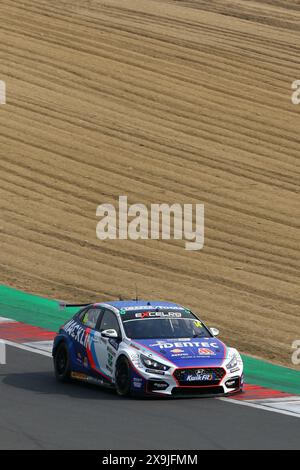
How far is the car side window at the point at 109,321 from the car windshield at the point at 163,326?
16 centimetres

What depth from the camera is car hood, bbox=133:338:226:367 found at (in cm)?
1497

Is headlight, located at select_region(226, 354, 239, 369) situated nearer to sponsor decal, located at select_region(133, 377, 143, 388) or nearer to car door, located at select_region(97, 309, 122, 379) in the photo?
sponsor decal, located at select_region(133, 377, 143, 388)

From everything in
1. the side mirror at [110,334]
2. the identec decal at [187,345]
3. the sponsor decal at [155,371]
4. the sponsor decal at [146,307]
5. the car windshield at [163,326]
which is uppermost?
the sponsor decal at [146,307]

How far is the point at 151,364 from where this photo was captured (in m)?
15.0

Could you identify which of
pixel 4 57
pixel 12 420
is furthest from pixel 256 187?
pixel 12 420

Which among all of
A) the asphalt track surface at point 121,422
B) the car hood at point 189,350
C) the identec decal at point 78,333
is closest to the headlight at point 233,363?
the car hood at point 189,350

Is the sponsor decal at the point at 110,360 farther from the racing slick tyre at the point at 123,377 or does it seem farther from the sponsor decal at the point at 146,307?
the sponsor decal at the point at 146,307

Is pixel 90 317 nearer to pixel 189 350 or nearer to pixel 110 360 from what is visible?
pixel 110 360

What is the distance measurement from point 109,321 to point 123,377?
125cm

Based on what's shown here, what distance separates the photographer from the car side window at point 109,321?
16064 mm

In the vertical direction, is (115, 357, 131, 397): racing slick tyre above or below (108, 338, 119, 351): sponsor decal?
below

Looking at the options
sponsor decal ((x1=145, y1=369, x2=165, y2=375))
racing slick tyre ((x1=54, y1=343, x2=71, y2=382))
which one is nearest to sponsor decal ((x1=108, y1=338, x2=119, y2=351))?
sponsor decal ((x1=145, y1=369, x2=165, y2=375))

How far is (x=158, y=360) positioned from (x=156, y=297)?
7138 millimetres

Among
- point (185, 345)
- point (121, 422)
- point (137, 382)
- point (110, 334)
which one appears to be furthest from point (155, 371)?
point (121, 422)
